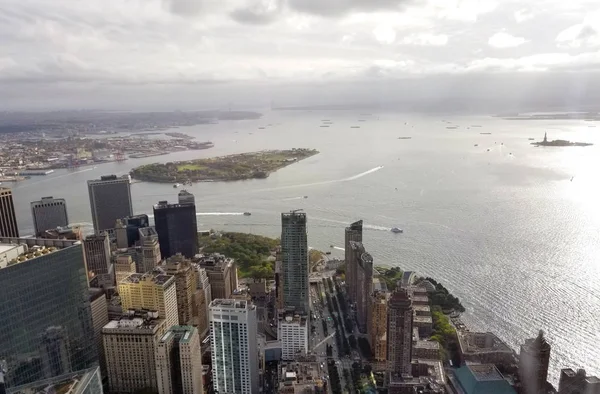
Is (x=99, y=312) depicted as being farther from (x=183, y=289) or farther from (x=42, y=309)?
(x=42, y=309)

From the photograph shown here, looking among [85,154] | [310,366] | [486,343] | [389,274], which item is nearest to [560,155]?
[389,274]

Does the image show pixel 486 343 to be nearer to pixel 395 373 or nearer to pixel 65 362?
pixel 395 373

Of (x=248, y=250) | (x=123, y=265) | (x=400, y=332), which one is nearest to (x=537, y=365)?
(x=400, y=332)

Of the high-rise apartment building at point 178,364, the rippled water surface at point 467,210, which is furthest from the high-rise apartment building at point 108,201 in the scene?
the high-rise apartment building at point 178,364

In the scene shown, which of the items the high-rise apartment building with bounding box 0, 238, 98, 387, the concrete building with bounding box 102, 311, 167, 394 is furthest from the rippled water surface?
the high-rise apartment building with bounding box 0, 238, 98, 387

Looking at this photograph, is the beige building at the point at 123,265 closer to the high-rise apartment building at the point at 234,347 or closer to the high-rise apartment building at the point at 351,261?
the high-rise apartment building at the point at 234,347
